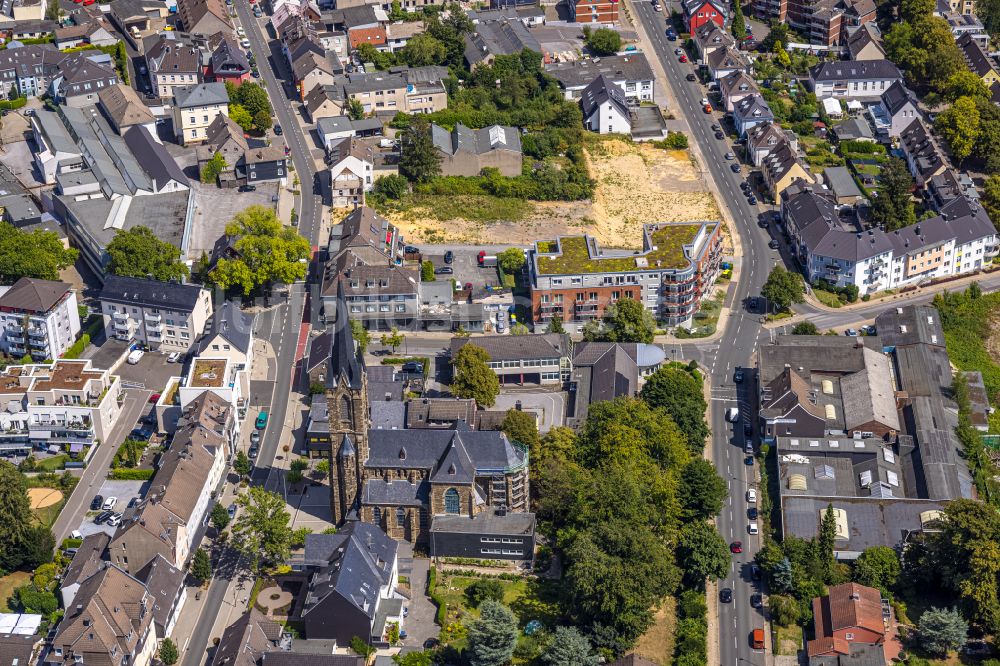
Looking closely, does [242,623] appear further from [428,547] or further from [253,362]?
[253,362]

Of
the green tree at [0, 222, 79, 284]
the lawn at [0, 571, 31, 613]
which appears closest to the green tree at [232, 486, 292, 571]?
the lawn at [0, 571, 31, 613]

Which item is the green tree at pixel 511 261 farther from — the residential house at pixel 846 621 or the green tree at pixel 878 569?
the residential house at pixel 846 621

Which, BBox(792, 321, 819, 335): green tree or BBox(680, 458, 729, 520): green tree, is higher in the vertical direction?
BBox(792, 321, 819, 335): green tree

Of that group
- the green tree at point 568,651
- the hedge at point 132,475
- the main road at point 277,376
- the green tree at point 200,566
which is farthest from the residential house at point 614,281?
the green tree at point 568,651

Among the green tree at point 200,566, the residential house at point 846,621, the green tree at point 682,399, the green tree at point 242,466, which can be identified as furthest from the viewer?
the green tree at point 682,399

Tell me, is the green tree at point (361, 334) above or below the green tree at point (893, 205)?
below

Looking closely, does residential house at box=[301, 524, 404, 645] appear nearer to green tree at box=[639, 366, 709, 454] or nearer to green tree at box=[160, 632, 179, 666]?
green tree at box=[160, 632, 179, 666]
